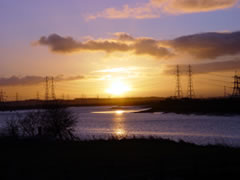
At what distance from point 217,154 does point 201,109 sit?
285 feet

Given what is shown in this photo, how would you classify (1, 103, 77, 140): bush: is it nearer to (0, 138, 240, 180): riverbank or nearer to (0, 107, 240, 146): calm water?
(0, 107, 240, 146): calm water

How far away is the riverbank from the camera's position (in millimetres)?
12132

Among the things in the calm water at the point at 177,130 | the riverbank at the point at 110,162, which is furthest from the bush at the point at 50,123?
the riverbank at the point at 110,162

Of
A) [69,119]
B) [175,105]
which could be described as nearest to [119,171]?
[69,119]

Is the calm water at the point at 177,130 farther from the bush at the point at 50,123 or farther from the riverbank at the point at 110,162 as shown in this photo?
the riverbank at the point at 110,162

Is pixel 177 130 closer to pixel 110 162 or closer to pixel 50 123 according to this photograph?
pixel 50 123

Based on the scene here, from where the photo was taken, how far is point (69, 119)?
30953 millimetres

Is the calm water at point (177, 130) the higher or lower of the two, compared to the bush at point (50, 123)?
lower

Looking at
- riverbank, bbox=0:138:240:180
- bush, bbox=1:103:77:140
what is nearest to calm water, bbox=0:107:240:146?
bush, bbox=1:103:77:140

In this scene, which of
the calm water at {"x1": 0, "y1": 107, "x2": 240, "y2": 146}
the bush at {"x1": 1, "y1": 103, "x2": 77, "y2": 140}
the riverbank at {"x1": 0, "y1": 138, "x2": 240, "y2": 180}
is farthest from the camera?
the calm water at {"x1": 0, "y1": 107, "x2": 240, "y2": 146}

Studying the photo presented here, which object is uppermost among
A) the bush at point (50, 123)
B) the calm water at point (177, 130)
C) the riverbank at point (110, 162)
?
the bush at point (50, 123)

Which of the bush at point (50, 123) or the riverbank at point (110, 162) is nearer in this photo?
the riverbank at point (110, 162)

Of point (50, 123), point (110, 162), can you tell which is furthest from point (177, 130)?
point (110, 162)

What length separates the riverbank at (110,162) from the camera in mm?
12132
